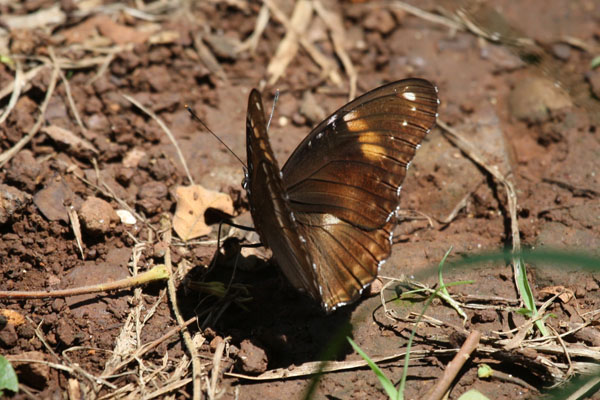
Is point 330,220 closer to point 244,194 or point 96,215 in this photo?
point 244,194

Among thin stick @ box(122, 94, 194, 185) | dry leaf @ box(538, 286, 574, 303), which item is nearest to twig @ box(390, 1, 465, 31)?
thin stick @ box(122, 94, 194, 185)

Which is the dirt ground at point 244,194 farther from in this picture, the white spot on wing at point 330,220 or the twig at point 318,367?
the white spot on wing at point 330,220

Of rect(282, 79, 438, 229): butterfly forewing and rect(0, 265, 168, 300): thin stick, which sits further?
rect(282, 79, 438, 229): butterfly forewing

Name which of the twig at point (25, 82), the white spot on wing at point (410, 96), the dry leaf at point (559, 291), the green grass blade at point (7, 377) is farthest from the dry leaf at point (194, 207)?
the dry leaf at point (559, 291)

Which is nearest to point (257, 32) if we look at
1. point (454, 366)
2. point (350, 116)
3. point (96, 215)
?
point (350, 116)

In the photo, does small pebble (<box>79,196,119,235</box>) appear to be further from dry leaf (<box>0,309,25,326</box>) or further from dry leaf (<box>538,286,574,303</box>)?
dry leaf (<box>538,286,574,303</box>)

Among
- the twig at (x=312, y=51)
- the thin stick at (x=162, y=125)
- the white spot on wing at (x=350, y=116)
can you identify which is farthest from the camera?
the twig at (x=312, y=51)

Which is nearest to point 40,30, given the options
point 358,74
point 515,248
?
point 358,74
